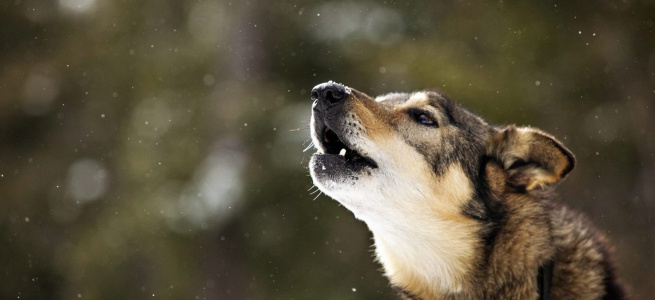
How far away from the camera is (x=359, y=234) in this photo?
36.7ft

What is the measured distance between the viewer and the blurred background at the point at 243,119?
34.4 feet

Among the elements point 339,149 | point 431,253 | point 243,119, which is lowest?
point 243,119

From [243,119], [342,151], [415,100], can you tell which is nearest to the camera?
[342,151]

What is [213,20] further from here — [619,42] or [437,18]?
[619,42]

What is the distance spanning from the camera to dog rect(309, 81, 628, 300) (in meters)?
3.95

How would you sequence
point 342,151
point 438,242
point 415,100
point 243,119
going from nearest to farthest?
1. point 438,242
2. point 342,151
3. point 415,100
4. point 243,119

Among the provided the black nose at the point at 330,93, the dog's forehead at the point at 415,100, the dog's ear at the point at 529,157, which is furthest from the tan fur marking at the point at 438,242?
the black nose at the point at 330,93

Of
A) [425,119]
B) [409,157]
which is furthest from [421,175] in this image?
[425,119]

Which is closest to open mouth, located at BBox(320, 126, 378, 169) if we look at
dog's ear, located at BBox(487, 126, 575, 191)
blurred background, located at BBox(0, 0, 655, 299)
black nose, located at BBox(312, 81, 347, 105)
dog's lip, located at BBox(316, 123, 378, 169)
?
dog's lip, located at BBox(316, 123, 378, 169)

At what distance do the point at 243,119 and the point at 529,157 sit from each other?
6.69m

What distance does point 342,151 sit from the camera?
4.39 m

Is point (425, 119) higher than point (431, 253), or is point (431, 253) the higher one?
point (425, 119)

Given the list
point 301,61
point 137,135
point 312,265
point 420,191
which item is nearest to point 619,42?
point 301,61

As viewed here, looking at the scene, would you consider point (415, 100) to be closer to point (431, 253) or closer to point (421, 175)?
point (421, 175)
